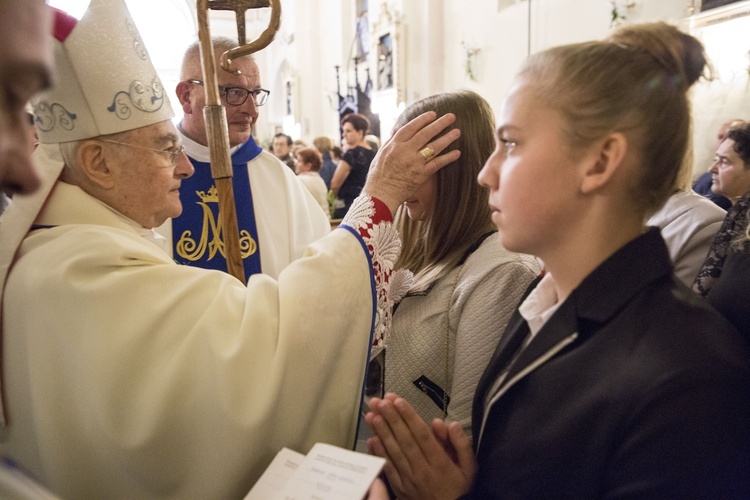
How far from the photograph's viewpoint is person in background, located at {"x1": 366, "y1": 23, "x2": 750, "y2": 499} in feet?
2.87

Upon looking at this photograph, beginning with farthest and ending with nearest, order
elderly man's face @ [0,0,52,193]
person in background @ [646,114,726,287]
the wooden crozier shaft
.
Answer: person in background @ [646,114,726,287]
the wooden crozier shaft
elderly man's face @ [0,0,52,193]

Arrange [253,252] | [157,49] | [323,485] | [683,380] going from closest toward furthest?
[683,380], [323,485], [253,252], [157,49]

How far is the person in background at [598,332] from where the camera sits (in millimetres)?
875

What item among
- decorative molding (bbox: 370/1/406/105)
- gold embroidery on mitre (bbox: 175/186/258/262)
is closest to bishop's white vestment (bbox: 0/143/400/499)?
gold embroidery on mitre (bbox: 175/186/258/262)

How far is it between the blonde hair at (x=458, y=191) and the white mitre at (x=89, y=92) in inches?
30.8

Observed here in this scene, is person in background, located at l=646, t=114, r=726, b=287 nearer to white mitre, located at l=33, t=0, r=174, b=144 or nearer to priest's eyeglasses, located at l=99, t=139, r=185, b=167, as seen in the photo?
priest's eyeglasses, located at l=99, t=139, r=185, b=167

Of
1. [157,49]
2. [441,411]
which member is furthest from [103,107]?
[157,49]

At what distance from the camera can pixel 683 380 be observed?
875mm

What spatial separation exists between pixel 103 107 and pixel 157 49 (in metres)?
A: 18.4

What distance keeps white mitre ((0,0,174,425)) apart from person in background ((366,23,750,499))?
1.01m

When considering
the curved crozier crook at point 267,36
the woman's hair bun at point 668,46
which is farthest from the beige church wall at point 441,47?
the curved crozier crook at point 267,36

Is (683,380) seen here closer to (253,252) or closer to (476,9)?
(253,252)

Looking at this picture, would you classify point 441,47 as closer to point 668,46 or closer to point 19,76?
point 668,46

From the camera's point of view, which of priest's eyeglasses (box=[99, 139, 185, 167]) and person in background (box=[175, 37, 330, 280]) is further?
person in background (box=[175, 37, 330, 280])
